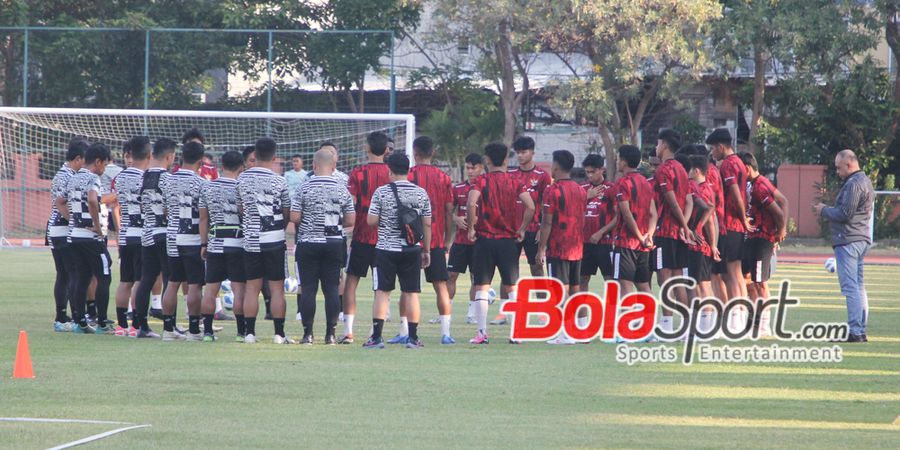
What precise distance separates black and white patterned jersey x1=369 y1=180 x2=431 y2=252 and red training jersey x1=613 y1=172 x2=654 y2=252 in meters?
2.19

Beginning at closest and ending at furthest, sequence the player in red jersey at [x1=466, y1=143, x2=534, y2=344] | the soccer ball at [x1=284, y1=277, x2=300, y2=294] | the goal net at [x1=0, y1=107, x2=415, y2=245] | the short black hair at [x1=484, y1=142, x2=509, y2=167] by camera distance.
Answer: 1. the player in red jersey at [x1=466, y1=143, x2=534, y2=344]
2. the short black hair at [x1=484, y1=142, x2=509, y2=167]
3. the soccer ball at [x1=284, y1=277, x2=300, y2=294]
4. the goal net at [x1=0, y1=107, x2=415, y2=245]

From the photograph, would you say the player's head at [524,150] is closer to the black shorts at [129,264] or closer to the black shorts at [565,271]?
the black shorts at [565,271]

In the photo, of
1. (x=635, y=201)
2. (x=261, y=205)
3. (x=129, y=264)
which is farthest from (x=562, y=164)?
(x=129, y=264)

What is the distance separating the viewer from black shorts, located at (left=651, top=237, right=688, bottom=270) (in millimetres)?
13008

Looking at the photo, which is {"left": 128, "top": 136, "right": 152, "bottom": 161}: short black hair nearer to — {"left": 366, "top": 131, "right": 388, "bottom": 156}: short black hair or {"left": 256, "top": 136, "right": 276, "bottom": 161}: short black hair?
{"left": 256, "top": 136, "right": 276, "bottom": 161}: short black hair

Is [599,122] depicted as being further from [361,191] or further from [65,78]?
[361,191]

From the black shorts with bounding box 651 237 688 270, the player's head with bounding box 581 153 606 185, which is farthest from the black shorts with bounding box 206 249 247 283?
the black shorts with bounding box 651 237 688 270

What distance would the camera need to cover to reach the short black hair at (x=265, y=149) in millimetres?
11930

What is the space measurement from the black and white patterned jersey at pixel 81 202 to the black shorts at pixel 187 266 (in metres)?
1.30

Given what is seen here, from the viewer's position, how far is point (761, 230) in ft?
44.2

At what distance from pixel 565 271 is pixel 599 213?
5.21ft

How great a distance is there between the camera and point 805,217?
34.6m

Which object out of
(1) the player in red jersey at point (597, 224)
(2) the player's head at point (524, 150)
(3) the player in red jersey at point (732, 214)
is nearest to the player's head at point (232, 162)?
(2) the player's head at point (524, 150)

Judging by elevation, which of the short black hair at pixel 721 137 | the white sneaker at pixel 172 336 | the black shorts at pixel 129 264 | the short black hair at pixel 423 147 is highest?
the short black hair at pixel 721 137
